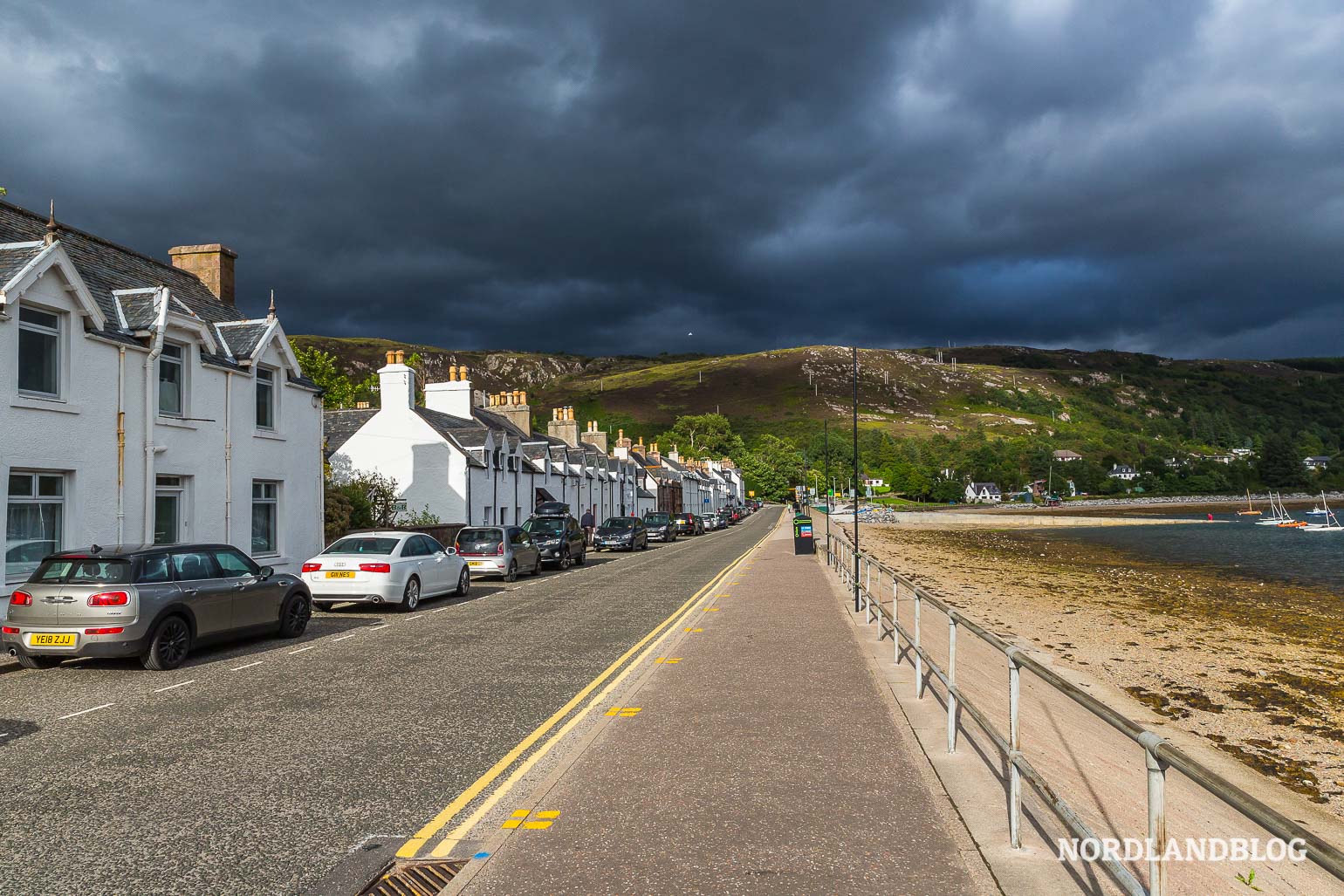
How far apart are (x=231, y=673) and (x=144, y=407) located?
9.54 m

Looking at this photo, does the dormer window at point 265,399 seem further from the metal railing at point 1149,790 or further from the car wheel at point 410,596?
the metal railing at point 1149,790

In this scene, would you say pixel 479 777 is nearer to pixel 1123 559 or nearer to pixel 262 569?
pixel 262 569

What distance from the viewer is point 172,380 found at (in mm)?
19672

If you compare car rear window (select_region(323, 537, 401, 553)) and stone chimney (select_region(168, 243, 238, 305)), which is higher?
stone chimney (select_region(168, 243, 238, 305))

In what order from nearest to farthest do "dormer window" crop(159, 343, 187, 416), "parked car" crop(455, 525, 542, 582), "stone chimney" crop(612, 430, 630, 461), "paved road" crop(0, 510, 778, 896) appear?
"paved road" crop(0, 510, 778, 896)
"dormer window" crop(159, 343, 187, 416)
"parked car" crop(455, 525, 542, 582)
"stone chimney" crop(612, 430, 630, 461)

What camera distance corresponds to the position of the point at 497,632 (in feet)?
48.0

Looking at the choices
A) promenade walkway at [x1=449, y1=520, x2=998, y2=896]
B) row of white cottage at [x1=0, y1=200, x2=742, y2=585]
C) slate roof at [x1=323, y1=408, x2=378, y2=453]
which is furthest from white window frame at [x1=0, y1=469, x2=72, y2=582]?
slate roof at [x1=323, y1=408, x2=378, y2=453]

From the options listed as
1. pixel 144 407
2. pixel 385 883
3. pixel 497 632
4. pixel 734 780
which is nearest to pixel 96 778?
pixel 385 883

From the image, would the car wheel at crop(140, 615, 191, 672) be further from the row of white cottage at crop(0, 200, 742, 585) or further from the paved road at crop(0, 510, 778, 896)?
the row of white cottage at crop(0, 200, 742, 585)

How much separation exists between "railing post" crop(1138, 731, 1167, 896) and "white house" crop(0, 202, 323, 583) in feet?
56.5

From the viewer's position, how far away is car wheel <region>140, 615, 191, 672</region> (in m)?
11.3

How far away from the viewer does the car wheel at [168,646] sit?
1128cm

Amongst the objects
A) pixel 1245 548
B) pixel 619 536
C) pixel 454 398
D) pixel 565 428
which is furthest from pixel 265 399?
pixel 1245 548

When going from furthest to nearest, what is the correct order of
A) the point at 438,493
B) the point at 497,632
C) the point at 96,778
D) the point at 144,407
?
the point at 438,493, the point at 144,407, the point at 497,632, the point at 96,778
